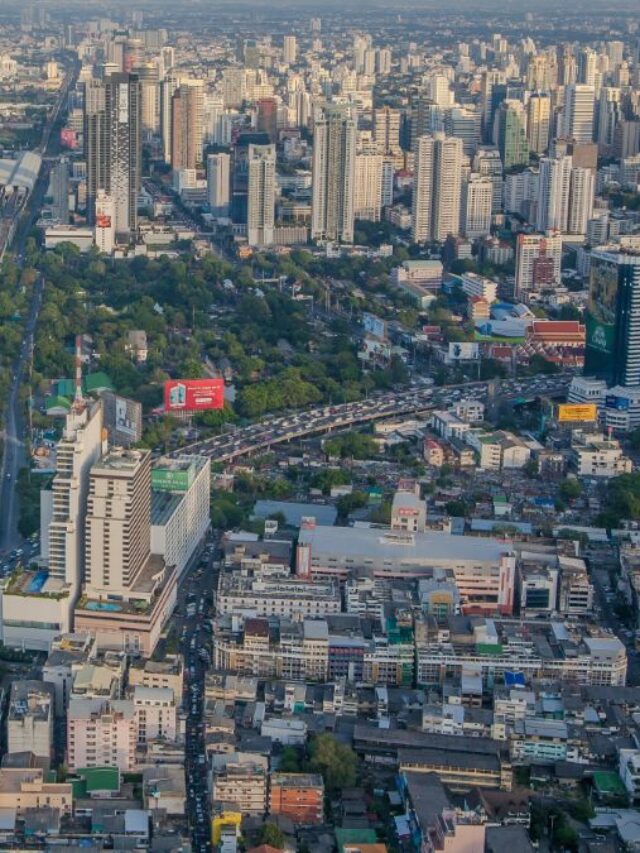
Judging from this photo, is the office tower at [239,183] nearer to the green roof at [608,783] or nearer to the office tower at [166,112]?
the office tower at [166,112]

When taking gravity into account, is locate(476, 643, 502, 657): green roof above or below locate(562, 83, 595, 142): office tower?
below

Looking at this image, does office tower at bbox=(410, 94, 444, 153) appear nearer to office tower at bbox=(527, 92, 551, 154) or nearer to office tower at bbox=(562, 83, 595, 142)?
office tower at bbox=(527, 92, 551, 154)

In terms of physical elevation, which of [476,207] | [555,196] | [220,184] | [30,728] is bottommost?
[30,728]

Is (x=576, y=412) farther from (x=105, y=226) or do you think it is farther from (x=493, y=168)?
(x=493, y=168)

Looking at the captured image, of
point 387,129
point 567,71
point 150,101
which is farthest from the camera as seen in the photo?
point 567,71

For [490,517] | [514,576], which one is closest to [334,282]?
[490,517]

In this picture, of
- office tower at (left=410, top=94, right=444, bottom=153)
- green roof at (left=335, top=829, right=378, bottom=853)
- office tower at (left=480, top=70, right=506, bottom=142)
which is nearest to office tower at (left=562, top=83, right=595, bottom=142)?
office tower at (left=480, top=70, right=506, bottom=142)

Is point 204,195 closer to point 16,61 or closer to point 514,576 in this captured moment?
point 514,576

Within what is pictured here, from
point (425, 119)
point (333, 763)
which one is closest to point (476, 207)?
point (425, 119)
